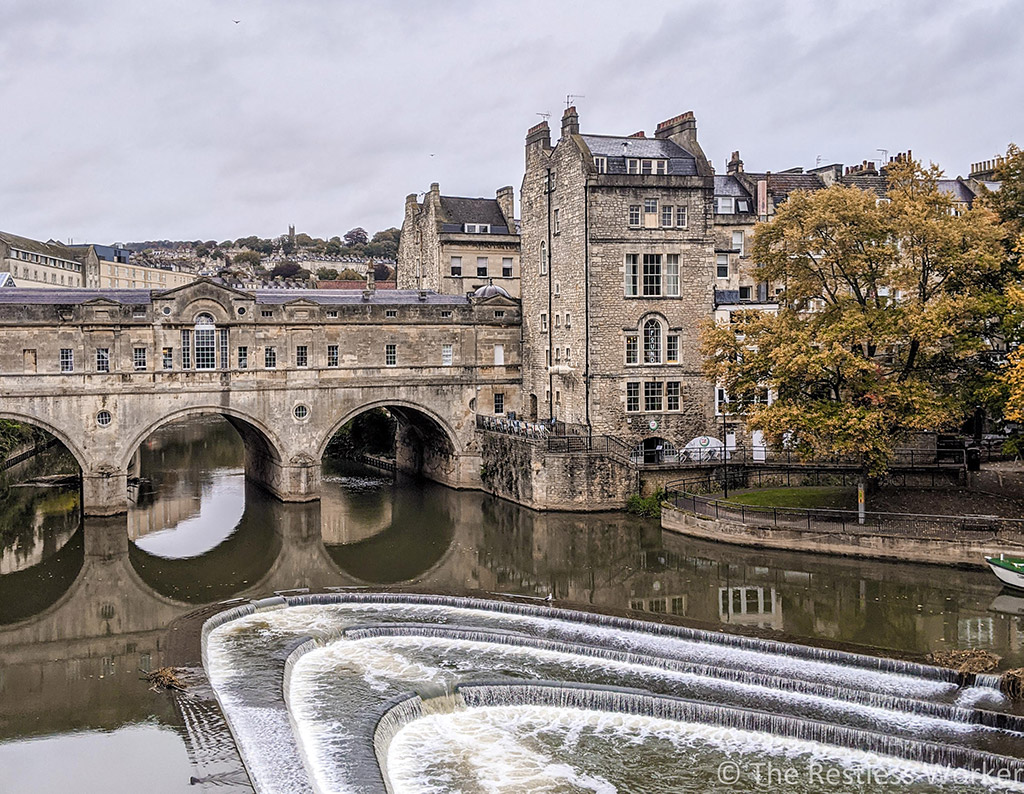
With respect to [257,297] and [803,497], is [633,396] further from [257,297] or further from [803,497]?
[257,297]

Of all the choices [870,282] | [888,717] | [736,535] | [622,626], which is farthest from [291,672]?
[870,282]

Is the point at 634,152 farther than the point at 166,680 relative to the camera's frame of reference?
Yes

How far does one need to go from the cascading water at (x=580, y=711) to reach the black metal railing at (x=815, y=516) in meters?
9.80

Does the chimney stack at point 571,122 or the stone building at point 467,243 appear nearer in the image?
the chimney stack at point 571,122

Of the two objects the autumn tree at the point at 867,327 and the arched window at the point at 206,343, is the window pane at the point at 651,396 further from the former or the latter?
the arched window at the point at 206,343

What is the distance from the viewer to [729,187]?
46.7 meters

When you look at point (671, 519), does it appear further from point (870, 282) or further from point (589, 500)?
point (870, 282)

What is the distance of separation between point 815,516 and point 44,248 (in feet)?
242

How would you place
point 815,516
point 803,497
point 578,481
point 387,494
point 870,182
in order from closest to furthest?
point 815,516, point 803,497, point 578,481, point 387,494, point 870,182

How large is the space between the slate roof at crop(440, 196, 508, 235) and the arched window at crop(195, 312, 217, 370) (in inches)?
696

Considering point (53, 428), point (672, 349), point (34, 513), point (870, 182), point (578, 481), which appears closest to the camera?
point (53, 428)

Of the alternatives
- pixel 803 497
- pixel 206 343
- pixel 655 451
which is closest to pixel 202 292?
pixel 206 343

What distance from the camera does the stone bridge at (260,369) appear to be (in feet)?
124

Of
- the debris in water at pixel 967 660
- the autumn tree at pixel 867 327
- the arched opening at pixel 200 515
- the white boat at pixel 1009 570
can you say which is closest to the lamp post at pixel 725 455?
the autumn tree at pixel 867 327
